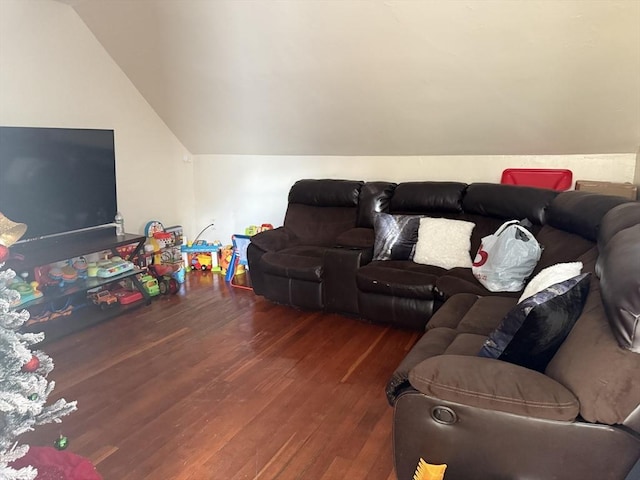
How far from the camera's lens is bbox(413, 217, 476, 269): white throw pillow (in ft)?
10.7

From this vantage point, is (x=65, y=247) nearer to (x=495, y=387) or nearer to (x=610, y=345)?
(x=495, y=387)

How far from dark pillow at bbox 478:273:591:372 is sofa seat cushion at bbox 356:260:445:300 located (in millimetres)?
1316

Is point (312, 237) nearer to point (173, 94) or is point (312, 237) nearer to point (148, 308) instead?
point (148, 308)

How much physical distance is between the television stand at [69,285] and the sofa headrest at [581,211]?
3.13 m

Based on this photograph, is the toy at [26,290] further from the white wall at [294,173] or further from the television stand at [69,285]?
the white wall at [294,173]

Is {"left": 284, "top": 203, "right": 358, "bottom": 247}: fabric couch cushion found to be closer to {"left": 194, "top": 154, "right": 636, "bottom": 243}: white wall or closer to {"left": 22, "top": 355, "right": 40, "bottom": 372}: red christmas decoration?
{"left": 194, "top": 154, "right": 636, "bottom": 243}: white wall

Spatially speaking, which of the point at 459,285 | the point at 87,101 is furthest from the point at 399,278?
the point at 87,101

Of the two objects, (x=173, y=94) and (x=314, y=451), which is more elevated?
(x=173, y=94)

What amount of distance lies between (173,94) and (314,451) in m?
Result: 3.44

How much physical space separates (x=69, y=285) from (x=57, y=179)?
0.81m

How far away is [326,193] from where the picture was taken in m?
4.05

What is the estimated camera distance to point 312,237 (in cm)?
406

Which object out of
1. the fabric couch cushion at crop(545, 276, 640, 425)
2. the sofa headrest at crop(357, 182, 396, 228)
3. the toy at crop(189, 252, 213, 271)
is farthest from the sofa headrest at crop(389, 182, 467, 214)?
the toy at crop(189, 252, 213, 271)

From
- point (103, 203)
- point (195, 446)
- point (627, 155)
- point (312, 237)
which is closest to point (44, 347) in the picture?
point (103, 203)
